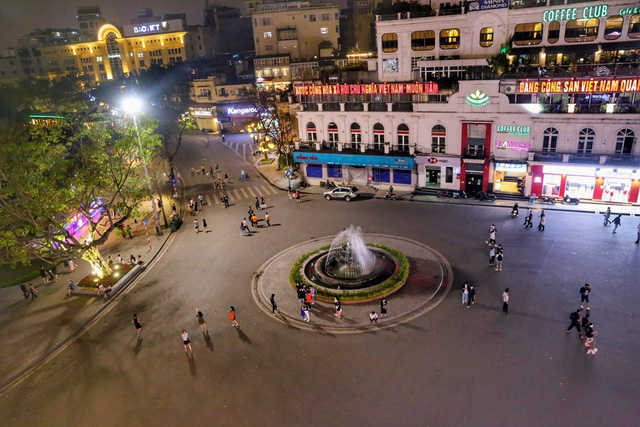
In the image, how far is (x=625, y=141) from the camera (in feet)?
115

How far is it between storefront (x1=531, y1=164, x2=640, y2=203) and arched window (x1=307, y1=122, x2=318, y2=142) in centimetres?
2359

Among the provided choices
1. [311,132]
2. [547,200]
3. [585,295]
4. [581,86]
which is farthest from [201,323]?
[581,86]

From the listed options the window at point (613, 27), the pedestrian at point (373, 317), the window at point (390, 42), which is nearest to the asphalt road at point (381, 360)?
the pedestrian at point (373, 317)

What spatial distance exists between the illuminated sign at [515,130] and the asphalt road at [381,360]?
1165 centimetres

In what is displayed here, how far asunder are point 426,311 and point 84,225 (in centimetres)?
3490

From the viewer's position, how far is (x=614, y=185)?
3622 centimetres

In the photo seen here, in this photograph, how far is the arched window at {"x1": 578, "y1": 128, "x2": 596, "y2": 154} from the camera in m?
36.2

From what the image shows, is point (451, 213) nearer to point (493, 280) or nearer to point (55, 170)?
point (493, 280)

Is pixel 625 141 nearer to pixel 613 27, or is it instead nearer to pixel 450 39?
pixel 613 27

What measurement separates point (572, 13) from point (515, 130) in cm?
1437

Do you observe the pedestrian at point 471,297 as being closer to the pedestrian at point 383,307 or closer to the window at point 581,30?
the pedestrian at point 383,307

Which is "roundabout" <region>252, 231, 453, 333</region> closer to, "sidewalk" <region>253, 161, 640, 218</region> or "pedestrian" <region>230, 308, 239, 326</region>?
"pedestrian" <region>230, 308, 239, 326</region>

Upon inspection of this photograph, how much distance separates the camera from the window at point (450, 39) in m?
46.7

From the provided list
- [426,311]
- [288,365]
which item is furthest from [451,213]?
[288,365]
